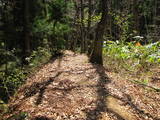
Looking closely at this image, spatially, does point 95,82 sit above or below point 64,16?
below

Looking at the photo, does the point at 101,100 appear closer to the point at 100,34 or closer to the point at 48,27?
the point at 100,34

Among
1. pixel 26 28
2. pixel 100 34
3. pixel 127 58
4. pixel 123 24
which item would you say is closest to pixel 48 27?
pixel 26 28

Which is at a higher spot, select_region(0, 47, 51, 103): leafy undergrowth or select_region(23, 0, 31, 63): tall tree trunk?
select_region(23, 0, 31, 63): tall tree trunk

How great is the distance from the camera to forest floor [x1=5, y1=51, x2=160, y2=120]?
2822 mm

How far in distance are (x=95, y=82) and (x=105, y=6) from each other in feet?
8.44

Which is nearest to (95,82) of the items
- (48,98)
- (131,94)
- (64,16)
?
(131,94)

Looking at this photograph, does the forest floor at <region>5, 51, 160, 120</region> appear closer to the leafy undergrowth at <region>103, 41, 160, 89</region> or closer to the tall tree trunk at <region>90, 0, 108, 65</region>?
the leafy undergrowth at <region>103, 41, 160, 89</region>

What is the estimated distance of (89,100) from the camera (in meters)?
3.24

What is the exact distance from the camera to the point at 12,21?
512 inches

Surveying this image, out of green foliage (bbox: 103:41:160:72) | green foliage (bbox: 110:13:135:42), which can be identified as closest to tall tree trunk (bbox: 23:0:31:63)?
green foliage (bbox: 110:13:135:42)

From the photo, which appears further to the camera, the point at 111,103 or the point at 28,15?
the point at 28,15

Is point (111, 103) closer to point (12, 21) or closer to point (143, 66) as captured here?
point (143, 66)

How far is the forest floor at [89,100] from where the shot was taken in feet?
9.26

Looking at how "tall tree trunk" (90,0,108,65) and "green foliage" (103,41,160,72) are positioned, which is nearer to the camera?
"green foliage" (103,41,160,72)
